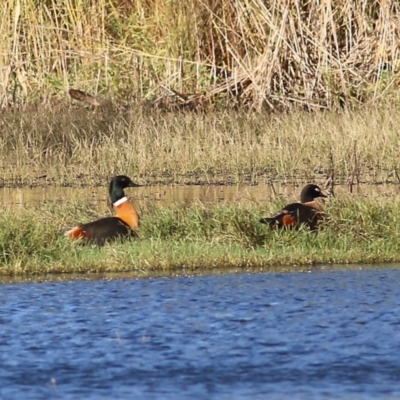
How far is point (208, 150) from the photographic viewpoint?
15391 mm

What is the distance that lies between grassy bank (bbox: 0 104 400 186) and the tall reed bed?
1239 mm

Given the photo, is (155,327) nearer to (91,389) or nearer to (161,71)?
(91,389)

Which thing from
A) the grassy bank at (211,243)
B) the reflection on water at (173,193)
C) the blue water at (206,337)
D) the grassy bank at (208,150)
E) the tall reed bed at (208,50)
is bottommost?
the blue water at (206,337)

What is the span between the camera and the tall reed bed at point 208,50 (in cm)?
1800

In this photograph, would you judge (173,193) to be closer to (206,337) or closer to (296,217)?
(296,217)

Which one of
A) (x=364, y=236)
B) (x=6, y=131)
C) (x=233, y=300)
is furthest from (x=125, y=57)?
(x=233, y=300)

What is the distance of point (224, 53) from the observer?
19.1m

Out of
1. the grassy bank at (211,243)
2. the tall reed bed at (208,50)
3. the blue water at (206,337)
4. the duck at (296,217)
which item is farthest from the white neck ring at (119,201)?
the tall reed bed at (208,50)

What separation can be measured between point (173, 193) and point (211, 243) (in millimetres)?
3911

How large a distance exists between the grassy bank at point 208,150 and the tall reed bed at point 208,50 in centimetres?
124

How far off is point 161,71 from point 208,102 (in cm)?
130

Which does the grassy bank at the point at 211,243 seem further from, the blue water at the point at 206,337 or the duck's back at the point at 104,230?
the blue water at the point at 206,337

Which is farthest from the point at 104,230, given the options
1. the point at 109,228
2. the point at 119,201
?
the point at 119,201

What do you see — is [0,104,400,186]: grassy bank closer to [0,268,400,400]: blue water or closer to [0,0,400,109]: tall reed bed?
[0,0,400,109]: tall reed bed
